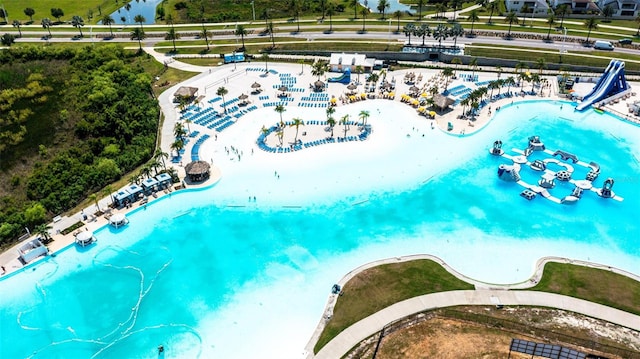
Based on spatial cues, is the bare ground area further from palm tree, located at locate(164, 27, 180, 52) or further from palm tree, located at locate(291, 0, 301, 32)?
palm tree, located at locate(291, 0, 301, 32)

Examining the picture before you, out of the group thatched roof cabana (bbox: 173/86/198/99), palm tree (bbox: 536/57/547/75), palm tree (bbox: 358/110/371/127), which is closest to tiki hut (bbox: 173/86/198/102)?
thatched roof cabana (bbox: 173/86/198/99)

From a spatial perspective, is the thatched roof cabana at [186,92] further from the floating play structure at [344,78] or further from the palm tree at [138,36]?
the palm tree at [138,36]

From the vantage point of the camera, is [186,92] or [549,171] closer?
[549,171]

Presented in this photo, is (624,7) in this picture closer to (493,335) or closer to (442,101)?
(442,101)

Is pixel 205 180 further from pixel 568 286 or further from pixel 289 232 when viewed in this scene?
pixel 568 286

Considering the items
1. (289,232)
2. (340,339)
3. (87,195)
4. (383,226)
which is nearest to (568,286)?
(383,226)

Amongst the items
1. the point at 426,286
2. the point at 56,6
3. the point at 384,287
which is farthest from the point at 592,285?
the point at 56,6
